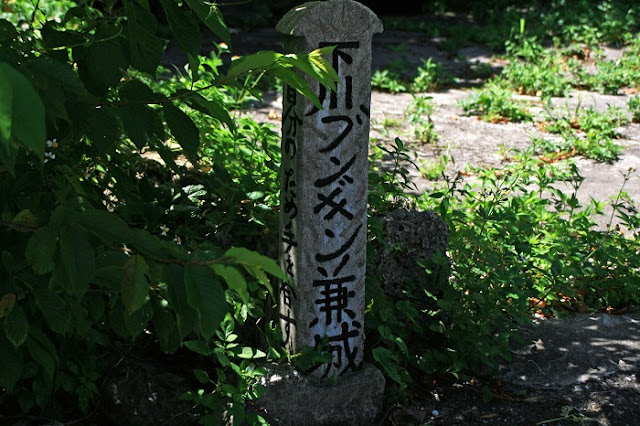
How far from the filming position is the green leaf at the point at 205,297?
1.49m

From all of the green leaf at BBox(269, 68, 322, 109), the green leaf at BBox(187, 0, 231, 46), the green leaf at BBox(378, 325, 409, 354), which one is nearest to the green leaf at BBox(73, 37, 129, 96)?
the green leaf at BBox(187, 0, 231, 46)

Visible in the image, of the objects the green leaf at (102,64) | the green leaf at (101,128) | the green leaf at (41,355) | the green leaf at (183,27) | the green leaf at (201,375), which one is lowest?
the green leaf at (201,375)

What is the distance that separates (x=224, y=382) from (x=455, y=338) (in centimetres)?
103

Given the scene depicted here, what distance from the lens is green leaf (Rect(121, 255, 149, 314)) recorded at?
1.56 m

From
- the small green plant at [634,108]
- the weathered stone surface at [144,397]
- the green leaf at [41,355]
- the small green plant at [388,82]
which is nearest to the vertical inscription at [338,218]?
the weathered stone surface at [144,397]

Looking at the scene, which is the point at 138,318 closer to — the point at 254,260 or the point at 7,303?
the point at 7,303

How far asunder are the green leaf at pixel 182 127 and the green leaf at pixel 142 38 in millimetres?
129

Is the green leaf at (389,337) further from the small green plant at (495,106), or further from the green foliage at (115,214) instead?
the small green plant at (495,106)

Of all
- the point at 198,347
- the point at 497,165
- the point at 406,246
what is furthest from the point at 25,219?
the point at 497,165

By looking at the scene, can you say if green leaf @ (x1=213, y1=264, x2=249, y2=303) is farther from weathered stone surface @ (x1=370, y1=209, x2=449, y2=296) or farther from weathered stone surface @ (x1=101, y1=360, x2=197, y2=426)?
weathered stone surface @ (x1=370, y1=209, x2=449, y2=296)

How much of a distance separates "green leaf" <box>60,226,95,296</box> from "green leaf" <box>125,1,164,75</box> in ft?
2.38

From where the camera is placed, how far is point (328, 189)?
2.85 meters

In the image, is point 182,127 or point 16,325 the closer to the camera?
point 16,325

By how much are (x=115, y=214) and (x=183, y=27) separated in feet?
1.87
